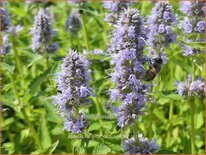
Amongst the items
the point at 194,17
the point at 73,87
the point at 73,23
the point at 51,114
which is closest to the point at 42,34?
the point at 51,114

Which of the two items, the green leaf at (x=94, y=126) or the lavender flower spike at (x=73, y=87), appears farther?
the green leaf at (x=94, y=126)

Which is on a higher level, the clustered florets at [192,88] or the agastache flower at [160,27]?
the agastache flower at [160,27]

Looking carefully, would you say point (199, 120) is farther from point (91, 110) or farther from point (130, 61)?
point (130, 61)

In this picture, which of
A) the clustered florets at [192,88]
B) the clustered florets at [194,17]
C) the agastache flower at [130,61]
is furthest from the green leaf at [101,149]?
the clustered florets at [194,17]

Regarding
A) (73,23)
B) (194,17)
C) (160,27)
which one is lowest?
(160,27)

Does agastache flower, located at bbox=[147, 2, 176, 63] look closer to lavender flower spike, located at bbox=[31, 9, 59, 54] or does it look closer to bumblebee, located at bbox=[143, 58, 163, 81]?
bumblebee, located at bbox=[143, 58, 163, 81]

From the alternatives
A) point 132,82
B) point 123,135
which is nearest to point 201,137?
point 123,135

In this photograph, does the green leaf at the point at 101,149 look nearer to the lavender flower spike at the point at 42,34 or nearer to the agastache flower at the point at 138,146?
the agastache flower at the point at 138,146
